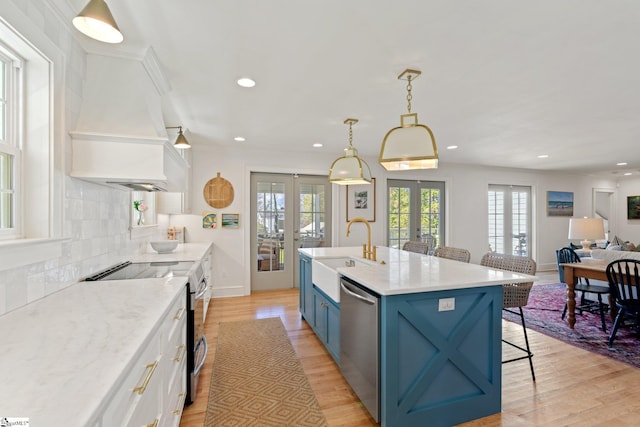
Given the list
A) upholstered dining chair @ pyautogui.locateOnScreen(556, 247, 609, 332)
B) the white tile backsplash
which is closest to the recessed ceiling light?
the white tile backsplash

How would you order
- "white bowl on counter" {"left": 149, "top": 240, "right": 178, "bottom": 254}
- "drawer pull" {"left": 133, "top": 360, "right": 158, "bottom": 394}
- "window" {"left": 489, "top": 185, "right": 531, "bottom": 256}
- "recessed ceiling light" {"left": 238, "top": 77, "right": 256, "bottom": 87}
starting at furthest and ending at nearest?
"window" {"left": 489, "top": 185, "right": 531, "bottom": 256} → "white bowl on counter" {"left": 149, "top": 240, "right": 178, "bottom": 254} → "recessed ceiling light" {"left": 238, "top": 77, "right": 256, "bottom": 87} → "drawer pull" {"left": 133, "top": 360, "right": 158, "bottom": 394}

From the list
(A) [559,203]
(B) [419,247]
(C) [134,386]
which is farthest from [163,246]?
(A) [559,203]

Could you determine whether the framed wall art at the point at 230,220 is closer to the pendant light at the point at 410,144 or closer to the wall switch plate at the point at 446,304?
the pendant light at the point at 410,144

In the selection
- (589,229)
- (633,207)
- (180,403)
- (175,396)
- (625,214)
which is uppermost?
(633,207)

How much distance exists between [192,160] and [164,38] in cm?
308

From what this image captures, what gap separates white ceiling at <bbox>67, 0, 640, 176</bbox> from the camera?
5.37ft

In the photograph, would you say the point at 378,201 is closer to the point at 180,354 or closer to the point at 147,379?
the point at 180,354

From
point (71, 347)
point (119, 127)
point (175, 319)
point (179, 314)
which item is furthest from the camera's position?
point (119, 127)

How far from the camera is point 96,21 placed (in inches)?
46.6

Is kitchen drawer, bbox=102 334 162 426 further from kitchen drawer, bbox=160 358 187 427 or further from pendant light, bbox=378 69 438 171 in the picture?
pendant light, bbox=378 69 438 171

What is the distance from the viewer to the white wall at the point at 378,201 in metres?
4.84

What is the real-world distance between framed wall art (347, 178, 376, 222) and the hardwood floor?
2840 millimetres

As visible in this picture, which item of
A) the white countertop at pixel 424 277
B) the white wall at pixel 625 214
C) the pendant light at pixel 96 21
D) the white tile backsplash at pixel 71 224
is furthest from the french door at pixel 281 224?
the white wall at pixel 625 214

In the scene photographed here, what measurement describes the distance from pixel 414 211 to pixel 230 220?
3683mm
